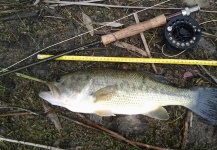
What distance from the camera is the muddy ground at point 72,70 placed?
15.7 ft

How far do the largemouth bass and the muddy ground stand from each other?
328 mm

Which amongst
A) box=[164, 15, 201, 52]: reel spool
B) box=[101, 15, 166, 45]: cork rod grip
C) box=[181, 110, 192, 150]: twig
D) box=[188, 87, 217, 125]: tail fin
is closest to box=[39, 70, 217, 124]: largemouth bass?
box=[188, 87, 217, 125]: tail fin

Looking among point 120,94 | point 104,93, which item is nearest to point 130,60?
point 120,94

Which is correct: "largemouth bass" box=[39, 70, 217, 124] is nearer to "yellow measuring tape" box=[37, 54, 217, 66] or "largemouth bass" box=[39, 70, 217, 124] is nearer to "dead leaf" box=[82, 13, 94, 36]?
"yellow measuring tape" box=[37, 54, 217, 66]

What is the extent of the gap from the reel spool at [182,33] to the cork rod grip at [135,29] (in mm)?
130

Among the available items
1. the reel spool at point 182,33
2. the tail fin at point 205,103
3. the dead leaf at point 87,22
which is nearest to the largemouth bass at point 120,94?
the tail fin at point 205,103

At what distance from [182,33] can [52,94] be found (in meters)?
1.94

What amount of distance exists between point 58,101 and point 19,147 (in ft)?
3.20

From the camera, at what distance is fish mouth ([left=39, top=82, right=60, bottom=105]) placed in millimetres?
4410

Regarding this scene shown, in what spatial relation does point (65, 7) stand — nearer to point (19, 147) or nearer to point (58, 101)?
point (58, 101)

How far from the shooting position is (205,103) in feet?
15.0

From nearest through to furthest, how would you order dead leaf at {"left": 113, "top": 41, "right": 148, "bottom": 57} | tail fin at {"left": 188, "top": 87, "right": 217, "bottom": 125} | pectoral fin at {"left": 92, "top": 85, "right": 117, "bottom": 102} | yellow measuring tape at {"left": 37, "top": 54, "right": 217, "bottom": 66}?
pectoral fin at {"left": 92, "top": 85, "right": 117, "bottom": 102} → tail fin at {"left": 188, "top": 87, "right": 217, "bottom": 125} → yellow measuring tape at {"left": 37, "top": 54, "right": 217, "bottom": 66} → dead leaf at {"left": 113, "top": 41, "right": 148, "bottom": 57}

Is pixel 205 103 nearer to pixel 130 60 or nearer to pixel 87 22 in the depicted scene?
pixel 130 60

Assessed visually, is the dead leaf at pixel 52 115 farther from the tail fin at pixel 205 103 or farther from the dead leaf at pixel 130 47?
the tail fin at pixel 205 103
